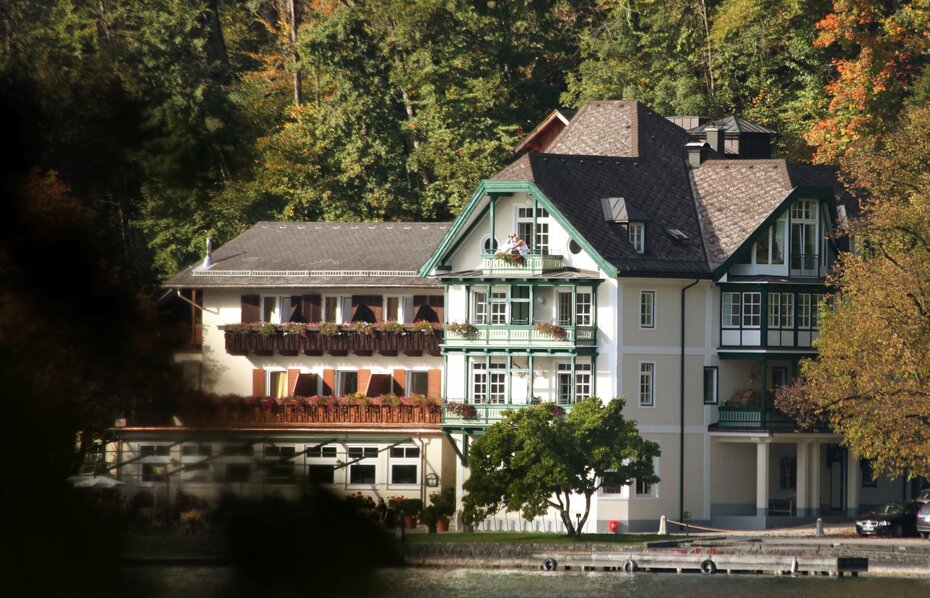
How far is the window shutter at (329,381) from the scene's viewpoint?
211 feet

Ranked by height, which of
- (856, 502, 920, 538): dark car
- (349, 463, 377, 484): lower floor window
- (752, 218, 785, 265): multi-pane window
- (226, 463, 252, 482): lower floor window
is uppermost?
(752, 218, 785, 265): multi-pane window

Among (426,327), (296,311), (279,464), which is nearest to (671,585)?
(426,327)

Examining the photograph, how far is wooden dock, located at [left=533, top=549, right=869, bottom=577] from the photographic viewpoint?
49906 mm

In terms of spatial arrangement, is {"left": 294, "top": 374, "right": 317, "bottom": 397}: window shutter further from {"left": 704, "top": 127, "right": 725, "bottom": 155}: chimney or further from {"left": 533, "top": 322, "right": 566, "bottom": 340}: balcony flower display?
{"left": 704, "top": 127, "right": 725, "bottom": 155}: chimney

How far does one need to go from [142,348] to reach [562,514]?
168 ft

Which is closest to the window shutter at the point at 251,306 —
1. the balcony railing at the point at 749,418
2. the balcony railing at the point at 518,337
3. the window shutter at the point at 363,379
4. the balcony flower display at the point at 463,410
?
the window shutter at the point at 363,379

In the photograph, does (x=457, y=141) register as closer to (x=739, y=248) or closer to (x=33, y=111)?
(x=739, y=248)

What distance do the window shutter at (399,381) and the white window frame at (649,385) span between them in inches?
371

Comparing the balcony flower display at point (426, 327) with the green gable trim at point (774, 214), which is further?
the balcony flower display at point (426, 327)

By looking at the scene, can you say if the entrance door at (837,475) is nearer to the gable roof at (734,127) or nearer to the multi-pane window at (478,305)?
the gable roof at (734,127)

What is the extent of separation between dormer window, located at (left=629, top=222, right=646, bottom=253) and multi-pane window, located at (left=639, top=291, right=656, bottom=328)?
5.16ft

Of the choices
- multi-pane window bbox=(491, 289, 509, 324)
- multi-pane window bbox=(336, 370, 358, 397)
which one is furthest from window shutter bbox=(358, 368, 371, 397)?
multi-pane window bbox=(491, 289, 509, 324)

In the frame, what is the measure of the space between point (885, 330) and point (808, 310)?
25.3 feet

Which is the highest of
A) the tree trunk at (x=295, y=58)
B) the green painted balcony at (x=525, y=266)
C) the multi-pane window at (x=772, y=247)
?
the tree trunk at (x=295, y=58)
